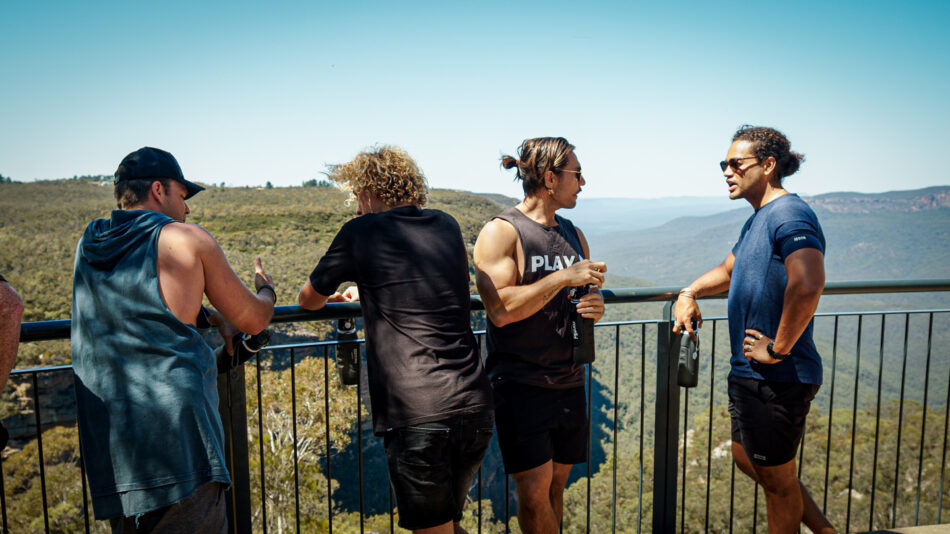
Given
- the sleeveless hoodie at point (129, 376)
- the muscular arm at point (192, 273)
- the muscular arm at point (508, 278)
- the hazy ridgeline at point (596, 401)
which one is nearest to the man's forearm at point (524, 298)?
the muscular arm at point (508, 278)

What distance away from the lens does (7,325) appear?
4.94 ft

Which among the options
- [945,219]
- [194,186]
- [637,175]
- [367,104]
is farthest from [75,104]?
[945,219]

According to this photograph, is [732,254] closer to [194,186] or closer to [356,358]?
[356,358]

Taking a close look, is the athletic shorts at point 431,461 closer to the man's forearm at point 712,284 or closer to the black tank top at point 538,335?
the black tank top at point 538,335

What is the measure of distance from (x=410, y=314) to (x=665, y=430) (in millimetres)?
1699

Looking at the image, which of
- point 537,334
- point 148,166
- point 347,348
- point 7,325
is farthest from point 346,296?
point 7,325

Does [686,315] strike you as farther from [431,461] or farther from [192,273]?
[192,273]

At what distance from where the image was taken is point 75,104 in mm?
66688

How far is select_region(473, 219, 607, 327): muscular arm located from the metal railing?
0.62 ft

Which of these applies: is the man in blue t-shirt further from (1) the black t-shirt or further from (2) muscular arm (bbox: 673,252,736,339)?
(1) the black t-shirt

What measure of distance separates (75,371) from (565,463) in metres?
1.68

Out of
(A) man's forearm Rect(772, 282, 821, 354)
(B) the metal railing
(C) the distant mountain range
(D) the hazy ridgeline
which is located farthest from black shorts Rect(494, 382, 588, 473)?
(C) the distant mountain range

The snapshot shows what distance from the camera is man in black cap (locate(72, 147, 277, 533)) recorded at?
1.55m

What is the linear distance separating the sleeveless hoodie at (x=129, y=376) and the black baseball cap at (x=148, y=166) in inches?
6.6
